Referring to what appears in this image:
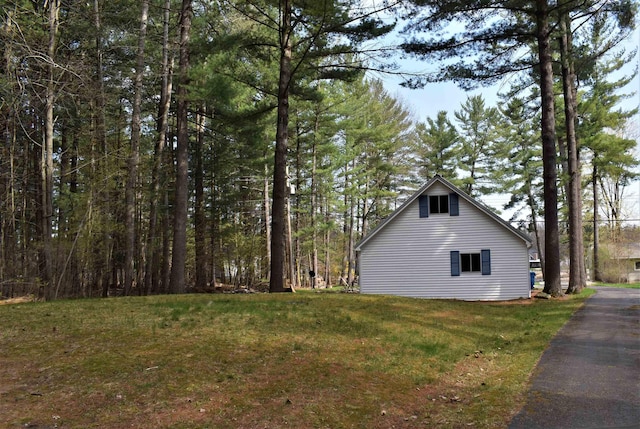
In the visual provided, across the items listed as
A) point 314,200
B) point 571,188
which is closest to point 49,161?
point 571,188

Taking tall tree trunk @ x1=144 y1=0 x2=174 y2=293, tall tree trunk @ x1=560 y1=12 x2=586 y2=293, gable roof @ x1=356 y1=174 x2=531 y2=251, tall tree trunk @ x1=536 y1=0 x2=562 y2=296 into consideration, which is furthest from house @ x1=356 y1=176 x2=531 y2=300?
tall tree trunk @ x1=144 y1=0 x2=174 y2=293

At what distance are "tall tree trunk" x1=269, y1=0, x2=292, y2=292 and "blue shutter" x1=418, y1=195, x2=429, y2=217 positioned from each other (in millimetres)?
7736

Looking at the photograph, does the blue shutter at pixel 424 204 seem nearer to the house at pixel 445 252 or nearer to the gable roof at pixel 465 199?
the house at pixel 445 252

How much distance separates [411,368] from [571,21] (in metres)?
16.9

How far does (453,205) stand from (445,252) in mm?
2037

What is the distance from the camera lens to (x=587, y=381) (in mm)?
6262

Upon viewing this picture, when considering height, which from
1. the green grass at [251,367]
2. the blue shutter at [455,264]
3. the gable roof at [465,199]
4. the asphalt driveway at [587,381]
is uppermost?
the gable roof at [465,199]

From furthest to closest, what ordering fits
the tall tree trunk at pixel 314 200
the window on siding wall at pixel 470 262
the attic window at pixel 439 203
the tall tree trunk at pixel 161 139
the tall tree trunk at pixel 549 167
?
1. the tall tree trunk at pixel 314 200
2. the attic window at pixel 439 203
3. the window on siding wall at pixel 470 262
4. the tall tree trunk at pixel 161 139
5. the tall tree trunk at pixel 549 167

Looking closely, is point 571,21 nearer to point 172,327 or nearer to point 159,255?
point 172,327

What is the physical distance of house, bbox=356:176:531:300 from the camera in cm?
1919

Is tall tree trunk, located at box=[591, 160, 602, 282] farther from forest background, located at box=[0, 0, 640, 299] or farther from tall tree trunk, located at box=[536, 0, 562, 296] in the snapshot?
tall tree trunk, located at box=[536, 0, 562, 296]

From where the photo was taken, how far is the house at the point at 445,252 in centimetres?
1919

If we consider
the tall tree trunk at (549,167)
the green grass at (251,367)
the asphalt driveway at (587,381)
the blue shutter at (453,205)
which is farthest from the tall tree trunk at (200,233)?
the asphalt driveway at (587,381)

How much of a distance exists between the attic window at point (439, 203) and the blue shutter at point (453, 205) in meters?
0.16
